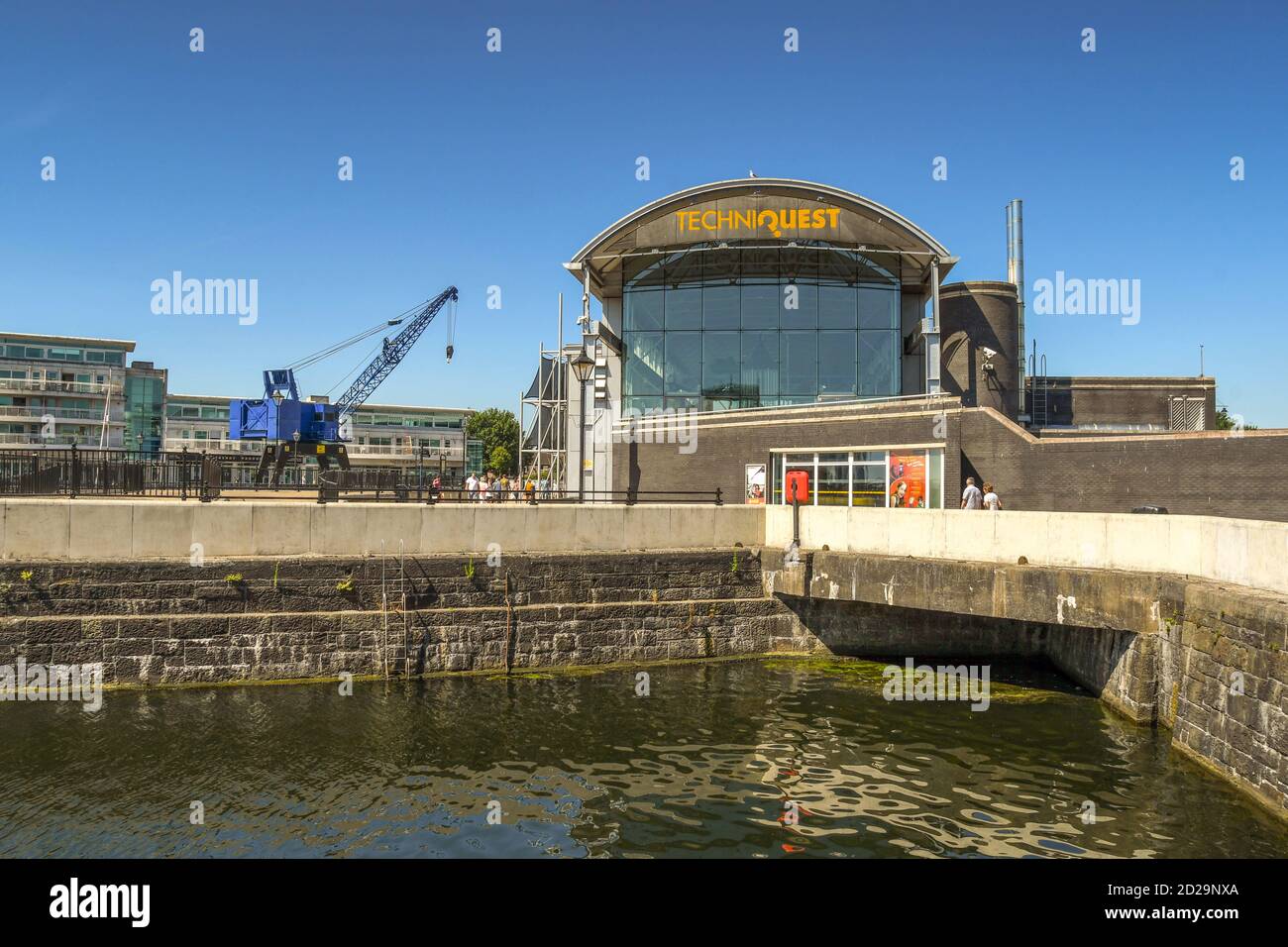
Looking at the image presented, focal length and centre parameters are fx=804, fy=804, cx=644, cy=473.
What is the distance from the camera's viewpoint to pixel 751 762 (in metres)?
11.8

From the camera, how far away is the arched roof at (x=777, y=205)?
30.1 meters

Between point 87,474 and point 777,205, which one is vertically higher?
point 777,205

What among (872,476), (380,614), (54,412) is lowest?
(380,614)

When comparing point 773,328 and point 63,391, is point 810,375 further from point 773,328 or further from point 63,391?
point 63,391

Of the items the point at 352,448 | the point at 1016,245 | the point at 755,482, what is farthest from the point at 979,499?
the point at 352,448

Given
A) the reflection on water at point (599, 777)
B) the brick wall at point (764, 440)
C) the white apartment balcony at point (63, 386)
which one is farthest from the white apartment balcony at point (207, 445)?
the reflection on water at point (599, 777)

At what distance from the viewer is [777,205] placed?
3044 centimetres

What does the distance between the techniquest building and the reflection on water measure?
358 inches

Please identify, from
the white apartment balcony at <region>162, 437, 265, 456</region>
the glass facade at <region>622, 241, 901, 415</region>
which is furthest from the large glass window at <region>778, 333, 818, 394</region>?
the white apartment balcony at <region>162, 437, 265, 456</region>

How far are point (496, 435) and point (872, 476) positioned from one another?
7936 centimetres

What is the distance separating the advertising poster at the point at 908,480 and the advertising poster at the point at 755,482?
4.03m

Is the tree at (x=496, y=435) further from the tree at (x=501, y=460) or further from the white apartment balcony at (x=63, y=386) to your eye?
the white apartment balcony at (x=63, y=386)

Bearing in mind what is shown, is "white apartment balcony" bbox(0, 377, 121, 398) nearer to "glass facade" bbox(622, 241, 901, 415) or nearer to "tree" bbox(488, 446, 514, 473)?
"tree" bbox(488, 446, 514, 473)
